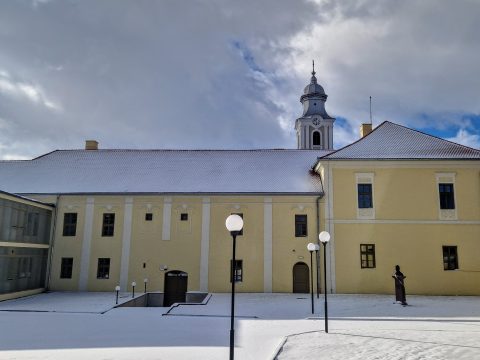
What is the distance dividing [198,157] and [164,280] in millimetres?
8504

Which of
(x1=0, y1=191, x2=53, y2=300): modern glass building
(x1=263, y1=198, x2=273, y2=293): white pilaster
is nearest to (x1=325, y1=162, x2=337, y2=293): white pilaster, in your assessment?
(x1=263, y1=198, x2=273, y2=293): white pilaster

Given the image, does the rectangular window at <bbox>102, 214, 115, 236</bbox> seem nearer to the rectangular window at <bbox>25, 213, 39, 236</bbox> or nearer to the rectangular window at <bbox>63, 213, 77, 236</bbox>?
the rectangular window at <bbox>63, 213, 77, 236</bbox>

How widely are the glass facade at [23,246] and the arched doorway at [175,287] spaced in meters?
6.56

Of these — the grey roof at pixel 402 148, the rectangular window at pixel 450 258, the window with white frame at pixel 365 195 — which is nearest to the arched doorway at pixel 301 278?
the window with white frame at pixel 365 195

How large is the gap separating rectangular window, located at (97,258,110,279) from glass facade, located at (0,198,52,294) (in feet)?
9.23

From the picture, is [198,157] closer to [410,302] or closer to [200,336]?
[410,302]

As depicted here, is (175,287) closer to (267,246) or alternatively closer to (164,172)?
(267,246)

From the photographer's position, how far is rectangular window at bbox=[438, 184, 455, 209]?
2150 cm

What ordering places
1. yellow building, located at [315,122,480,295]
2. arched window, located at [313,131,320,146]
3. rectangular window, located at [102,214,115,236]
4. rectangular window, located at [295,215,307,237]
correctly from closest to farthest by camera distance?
yellow building, located at [315,122,480,295] < rectangular window, located at [295,215,307,237] < rectangular window, located at [102,214,115,236] < arched window, located at [313,131,320,146]

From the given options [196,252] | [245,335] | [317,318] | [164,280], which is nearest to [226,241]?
[196,252]

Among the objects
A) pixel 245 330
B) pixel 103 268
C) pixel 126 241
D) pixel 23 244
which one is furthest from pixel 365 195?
pixel 23 244

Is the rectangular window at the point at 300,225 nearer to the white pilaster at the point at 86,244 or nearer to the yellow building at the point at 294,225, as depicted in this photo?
the yellow building at the point at 294,225

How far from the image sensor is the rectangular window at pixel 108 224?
880 inches

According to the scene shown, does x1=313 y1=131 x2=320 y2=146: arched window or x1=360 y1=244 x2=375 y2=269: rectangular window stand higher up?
x1=313 y1=131 x2=320 y2=146: arched window
